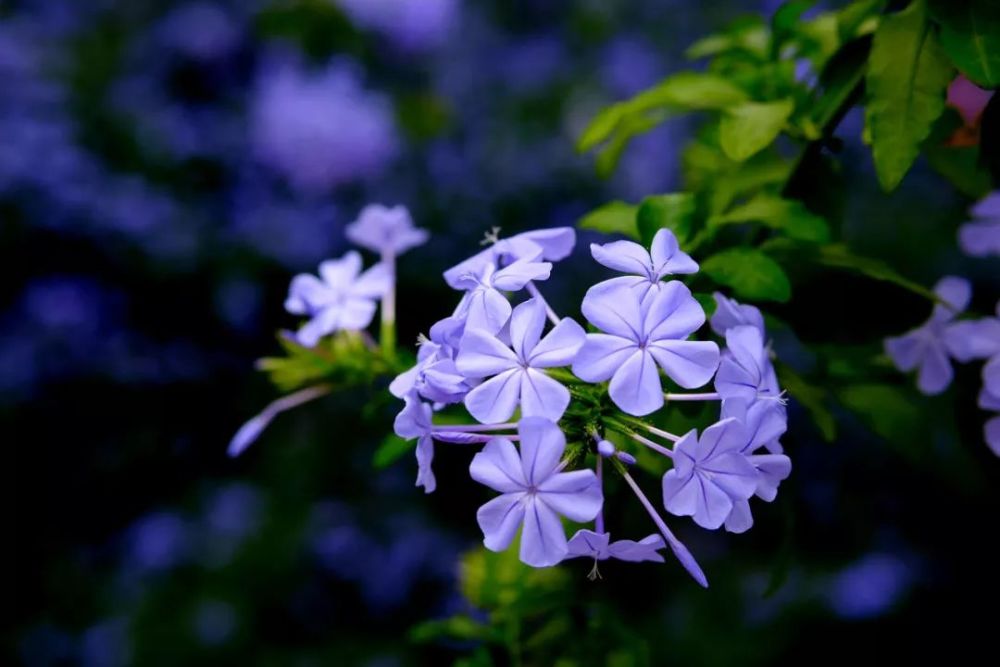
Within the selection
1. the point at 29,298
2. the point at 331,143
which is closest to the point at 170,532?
the point at 29,298

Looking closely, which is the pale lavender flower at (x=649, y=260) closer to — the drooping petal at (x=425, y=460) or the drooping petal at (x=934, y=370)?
the drooping petal at (x=425, y=460)

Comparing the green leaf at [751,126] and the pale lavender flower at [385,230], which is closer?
the green leaf at [751,126]

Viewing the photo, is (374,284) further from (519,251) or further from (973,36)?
(973,36)

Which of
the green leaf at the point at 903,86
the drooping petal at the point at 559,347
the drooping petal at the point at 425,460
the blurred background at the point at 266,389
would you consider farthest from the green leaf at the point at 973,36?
the blurred background at the point at 266,389

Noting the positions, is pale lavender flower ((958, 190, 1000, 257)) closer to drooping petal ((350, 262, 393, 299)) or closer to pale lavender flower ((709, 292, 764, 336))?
pale lavender flower ((709, 292, 764, 336))

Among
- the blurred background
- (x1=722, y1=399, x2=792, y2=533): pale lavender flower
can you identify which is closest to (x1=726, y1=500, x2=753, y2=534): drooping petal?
(x1=722, y1=399, x2=792, y2=533): pale lavender flower

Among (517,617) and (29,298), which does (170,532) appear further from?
(517,617)

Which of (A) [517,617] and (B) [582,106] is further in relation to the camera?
(B) [582,106]
